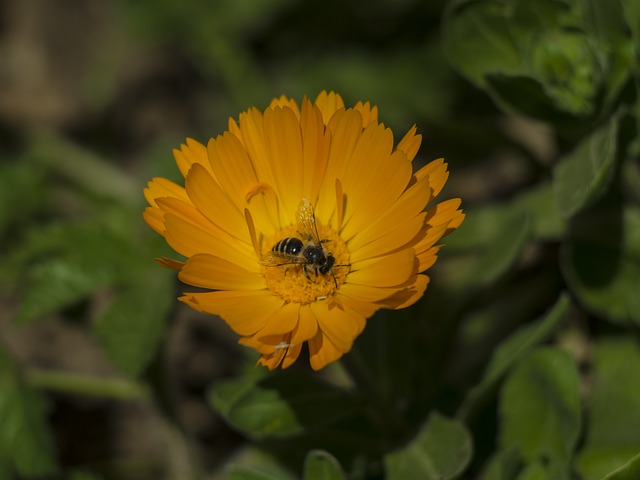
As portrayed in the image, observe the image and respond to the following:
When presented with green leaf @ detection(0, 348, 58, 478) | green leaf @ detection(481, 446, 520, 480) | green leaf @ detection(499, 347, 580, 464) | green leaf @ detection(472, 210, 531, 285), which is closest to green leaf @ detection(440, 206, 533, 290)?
green leaf @ detection(472, 210, 531, 285)

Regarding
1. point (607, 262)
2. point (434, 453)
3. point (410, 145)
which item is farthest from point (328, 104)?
point (607, 262)

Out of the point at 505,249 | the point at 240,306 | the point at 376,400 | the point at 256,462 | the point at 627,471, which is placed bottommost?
the point at 256,462

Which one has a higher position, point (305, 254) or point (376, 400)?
point (305, 254)

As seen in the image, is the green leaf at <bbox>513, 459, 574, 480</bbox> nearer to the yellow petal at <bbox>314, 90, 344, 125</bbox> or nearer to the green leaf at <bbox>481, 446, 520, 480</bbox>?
the green leaf at <bbox>481, 446, 520, 480</bbox>

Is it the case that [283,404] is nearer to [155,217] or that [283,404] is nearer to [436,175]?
[155,217]

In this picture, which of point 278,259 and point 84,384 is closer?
point 278,259

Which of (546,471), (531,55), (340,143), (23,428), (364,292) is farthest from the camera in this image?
(23,428)
